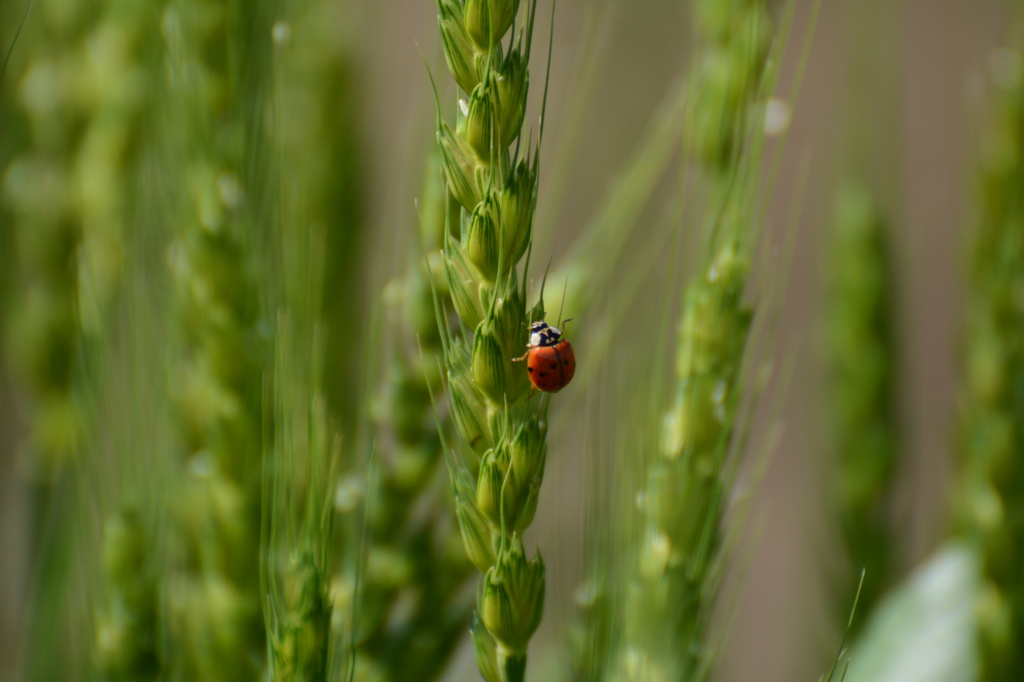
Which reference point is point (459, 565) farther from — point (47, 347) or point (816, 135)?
point (816, 135)

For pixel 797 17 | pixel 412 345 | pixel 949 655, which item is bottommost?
pixel 949 655

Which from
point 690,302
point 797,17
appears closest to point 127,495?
point 690,302

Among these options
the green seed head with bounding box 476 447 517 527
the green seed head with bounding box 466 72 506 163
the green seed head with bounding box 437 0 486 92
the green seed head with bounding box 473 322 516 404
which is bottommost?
the green seed head with bounding box 476 447 517 527

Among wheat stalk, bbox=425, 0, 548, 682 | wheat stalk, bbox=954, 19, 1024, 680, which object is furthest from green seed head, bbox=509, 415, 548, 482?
wheat stalk, bbox=954, 19, 1024, 680

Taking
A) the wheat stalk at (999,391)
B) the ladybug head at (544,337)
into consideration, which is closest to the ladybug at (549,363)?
the ladybug head at (544,337)

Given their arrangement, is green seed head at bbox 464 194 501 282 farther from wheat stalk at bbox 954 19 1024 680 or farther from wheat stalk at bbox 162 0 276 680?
wheat stalk at bbox 954 19 1024 680

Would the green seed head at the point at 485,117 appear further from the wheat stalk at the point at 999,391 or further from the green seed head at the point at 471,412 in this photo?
the wheat stalk at the point at 999,391
